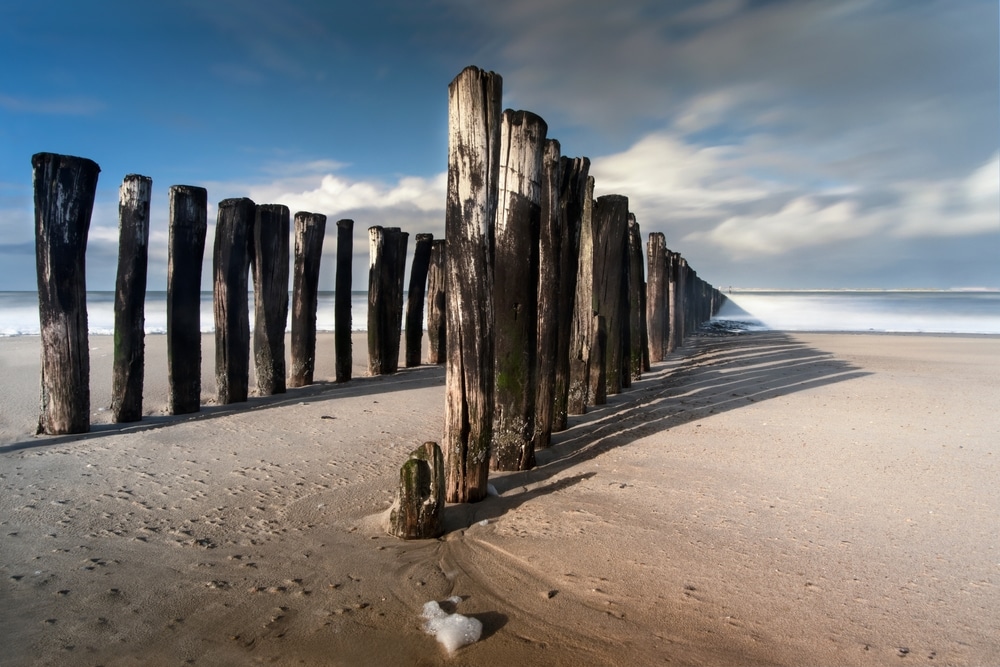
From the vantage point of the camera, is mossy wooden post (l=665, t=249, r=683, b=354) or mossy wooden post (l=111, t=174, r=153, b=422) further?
mossy wooden post (l=665, t=249, r=683, b=354)

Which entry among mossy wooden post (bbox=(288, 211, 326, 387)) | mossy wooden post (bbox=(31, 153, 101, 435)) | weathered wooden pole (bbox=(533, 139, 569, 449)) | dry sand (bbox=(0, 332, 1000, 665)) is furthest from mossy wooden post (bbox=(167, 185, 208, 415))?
weathered wooden pole (bbox=(533, 139, 569, 449))

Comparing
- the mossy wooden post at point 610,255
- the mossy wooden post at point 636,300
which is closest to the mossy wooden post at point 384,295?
the mossy wooden post at point 610,255

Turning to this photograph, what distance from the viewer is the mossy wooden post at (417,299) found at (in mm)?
10766

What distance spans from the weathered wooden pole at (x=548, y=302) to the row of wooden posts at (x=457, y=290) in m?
0.01

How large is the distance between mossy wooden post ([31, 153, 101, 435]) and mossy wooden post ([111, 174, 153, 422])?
1.49 feet

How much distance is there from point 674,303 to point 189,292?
12553 millimetres

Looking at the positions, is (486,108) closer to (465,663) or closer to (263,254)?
(465,663)

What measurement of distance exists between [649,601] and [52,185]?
17.9 ft

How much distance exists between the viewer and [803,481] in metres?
4.17

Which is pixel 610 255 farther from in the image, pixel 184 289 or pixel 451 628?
pixel 451 628

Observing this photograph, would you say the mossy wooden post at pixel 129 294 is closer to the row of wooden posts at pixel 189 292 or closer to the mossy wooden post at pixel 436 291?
the row of wooden posts at pixel 189 292

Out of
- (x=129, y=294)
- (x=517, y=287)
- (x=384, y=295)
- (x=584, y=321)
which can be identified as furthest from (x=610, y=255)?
(x=129, y=294)

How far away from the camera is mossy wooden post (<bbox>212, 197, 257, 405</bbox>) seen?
22.5 ft

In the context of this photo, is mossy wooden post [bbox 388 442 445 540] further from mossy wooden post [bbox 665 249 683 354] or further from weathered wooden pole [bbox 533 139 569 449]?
mossy wooden post [bbox 665 249 683 354]
